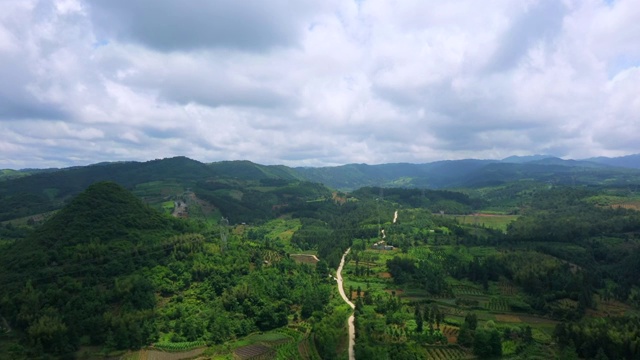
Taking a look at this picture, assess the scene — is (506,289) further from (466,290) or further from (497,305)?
(497,305)

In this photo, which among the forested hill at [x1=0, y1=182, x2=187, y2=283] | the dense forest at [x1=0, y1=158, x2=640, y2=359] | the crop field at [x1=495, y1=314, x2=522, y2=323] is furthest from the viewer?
the forested hill at [x1=0, y1=182, x2=187, y2=283]

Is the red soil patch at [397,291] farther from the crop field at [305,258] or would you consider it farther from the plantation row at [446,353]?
the crop field at [305,258]

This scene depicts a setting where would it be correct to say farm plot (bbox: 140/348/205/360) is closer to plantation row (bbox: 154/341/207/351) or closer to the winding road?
plantation row (bbox: 154/341/207/351)

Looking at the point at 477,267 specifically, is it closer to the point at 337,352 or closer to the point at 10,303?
the point at 337,352

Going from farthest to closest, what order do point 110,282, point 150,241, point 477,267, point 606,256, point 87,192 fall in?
1. point 606,256
2. point 477,267
3. point 87,192
4. point 150,241
5. point 110,282

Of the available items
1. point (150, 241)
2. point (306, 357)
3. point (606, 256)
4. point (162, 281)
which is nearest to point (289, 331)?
point (306, 357)

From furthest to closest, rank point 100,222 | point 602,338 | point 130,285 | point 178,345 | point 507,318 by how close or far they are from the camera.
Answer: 1. point 100,222
2. point 507,318
3. point 130,285
4. point 178,345
5. point 602,338

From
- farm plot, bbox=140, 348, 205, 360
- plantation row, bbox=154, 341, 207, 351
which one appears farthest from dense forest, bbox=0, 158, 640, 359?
farm plot, bbox=140, 348, 205, 360

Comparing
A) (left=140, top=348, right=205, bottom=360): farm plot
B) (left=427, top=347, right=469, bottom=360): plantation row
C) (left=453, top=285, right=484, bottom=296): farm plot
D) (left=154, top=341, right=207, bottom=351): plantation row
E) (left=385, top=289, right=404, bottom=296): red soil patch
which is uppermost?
(left=154, top=341, right=207, bottom=351): plantation row

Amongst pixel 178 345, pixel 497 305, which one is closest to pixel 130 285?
pixel 178 345

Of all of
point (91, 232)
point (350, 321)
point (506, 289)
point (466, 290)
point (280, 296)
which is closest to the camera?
point (350, 321)

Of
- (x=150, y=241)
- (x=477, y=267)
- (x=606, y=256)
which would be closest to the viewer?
(x=150, y=241)
